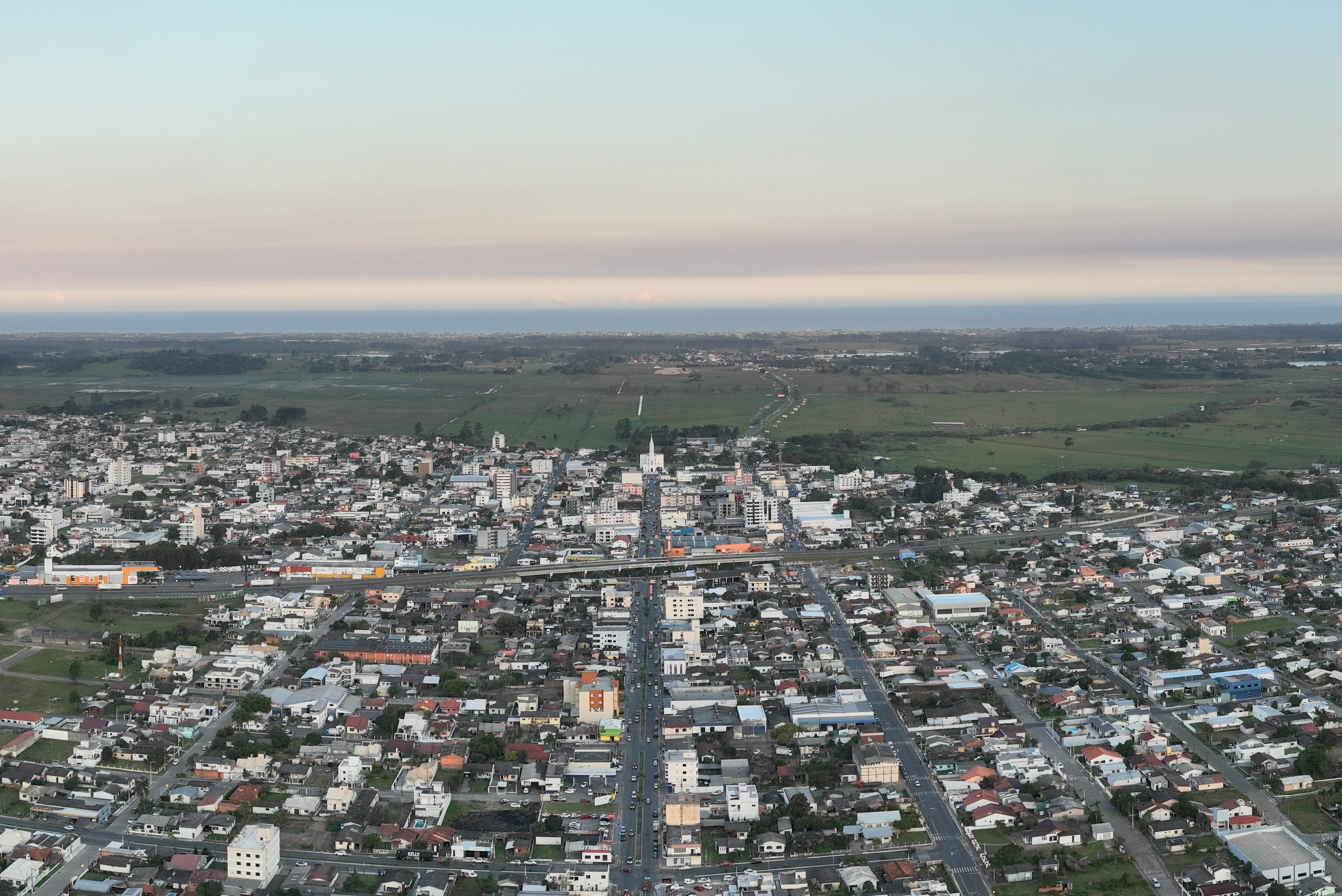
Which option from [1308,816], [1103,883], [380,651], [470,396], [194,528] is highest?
[470,396]

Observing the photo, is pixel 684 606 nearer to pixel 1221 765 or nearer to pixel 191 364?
pixel 1221 765

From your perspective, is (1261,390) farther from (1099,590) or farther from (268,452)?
(268,452)

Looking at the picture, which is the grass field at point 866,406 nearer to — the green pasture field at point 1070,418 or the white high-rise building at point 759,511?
the green pasture field at point 1070,418

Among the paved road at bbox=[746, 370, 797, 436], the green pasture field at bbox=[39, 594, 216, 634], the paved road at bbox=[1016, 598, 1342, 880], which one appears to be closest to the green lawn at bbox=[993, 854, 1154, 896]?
the paved road at bbox=[1016, 598, 1342, 880]

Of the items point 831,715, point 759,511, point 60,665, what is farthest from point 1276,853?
point 759,511

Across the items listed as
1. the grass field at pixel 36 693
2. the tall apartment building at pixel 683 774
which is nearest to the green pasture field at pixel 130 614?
the grass field at pixel 36 693

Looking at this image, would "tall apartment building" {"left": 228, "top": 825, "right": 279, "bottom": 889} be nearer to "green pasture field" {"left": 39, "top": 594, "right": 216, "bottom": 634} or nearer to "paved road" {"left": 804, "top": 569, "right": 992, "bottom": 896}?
"paved road" {"left": 804, "top": 569, "right": 992, "bottom": 896}
